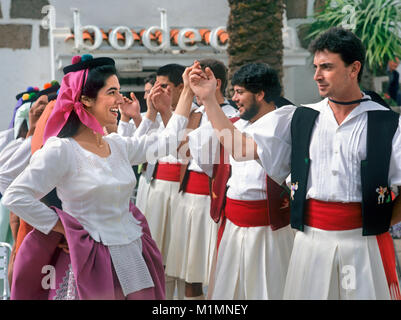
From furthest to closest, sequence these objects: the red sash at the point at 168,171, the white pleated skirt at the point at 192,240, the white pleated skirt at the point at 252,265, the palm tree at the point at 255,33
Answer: the palm tree at the point at 255,33 → the red sash at the point at 168,171 → the white pleated skirt at the point at 192,240 → the white pleated skirt at the point at 252,265

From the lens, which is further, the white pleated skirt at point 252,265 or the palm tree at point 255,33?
the palm tree at point 255,33

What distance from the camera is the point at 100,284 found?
285 cm

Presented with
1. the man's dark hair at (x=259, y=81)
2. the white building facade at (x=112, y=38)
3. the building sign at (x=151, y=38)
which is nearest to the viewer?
the man's dark hair at (x=259, y=81)

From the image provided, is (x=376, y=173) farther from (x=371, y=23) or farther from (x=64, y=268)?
(x=371, y=23)

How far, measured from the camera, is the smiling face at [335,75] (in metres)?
3.14

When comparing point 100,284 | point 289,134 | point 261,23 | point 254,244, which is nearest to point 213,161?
point 254,244

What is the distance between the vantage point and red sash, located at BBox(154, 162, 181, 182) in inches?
215

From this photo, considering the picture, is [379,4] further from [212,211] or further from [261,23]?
[212,211]

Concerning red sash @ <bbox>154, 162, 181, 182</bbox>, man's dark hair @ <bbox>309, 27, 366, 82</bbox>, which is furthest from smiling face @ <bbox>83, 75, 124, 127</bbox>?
red sash @ <bbox>154, 162, 181, 182</bbox>

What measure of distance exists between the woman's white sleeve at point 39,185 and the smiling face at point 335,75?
53.4 inches

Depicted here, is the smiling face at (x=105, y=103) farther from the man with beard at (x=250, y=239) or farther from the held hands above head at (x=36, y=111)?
the held hands above head at (x=36, y=111)

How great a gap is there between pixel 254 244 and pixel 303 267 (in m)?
0.69

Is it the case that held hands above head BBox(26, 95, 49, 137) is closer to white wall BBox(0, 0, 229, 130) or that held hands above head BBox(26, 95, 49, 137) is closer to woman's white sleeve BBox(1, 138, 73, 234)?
woman's white sleeve BBox(1, 138, 73, 234)

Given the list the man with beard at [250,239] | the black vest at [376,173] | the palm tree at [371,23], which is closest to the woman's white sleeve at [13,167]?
the man with beard at [250,239]
